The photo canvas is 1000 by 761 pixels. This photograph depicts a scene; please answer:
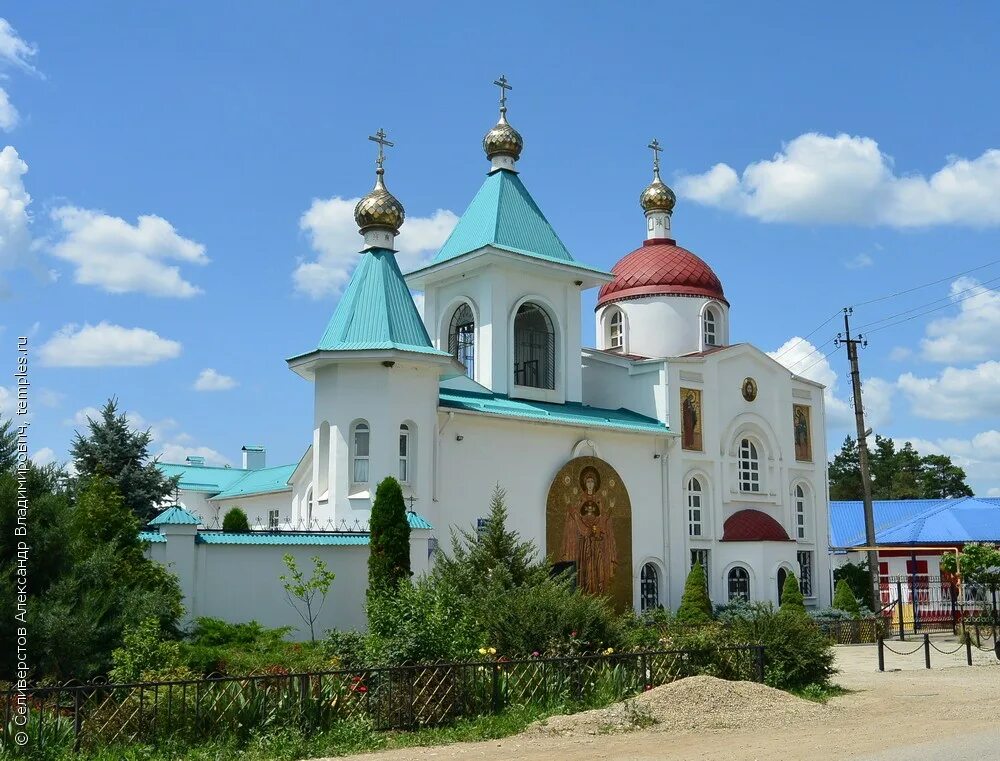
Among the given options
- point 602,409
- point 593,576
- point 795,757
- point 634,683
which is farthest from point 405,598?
point 602,409

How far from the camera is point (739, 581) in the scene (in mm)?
25703

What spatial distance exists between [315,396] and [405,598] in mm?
9096

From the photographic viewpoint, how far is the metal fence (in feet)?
30.5

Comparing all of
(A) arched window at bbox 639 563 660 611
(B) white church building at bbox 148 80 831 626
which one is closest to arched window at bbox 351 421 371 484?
(B) white church building at bbox 148 80 831 626

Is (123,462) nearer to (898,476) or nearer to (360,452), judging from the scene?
(360,452)

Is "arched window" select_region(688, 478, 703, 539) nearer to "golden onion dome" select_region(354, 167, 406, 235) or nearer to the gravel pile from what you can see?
"golden onion dome" select_region(354, 167, 406, 235)

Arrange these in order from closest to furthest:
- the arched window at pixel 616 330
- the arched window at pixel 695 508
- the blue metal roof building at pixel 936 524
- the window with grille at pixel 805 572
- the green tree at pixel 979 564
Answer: the green tree at pixel 979 564 → the arched window at pixel 695 508 → the window with grille at pixel 805 572 → the arched window at pixel 616 330 → the blue metal roof building at pixel 936 524

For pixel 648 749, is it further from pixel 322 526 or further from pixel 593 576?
pixel 593 576

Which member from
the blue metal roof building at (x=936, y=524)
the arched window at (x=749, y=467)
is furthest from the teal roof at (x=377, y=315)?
the blue metal roof building at (x=936, y=524)

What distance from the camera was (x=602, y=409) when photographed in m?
25.2

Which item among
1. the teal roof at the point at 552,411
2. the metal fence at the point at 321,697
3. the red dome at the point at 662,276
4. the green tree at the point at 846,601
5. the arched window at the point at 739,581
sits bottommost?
the metal fence at the point at 321,697

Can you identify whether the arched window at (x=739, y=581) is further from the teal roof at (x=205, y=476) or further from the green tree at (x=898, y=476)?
the green tree at (x=898, y=476)

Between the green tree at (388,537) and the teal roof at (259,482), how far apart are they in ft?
53.7

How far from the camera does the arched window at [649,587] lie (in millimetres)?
23812
